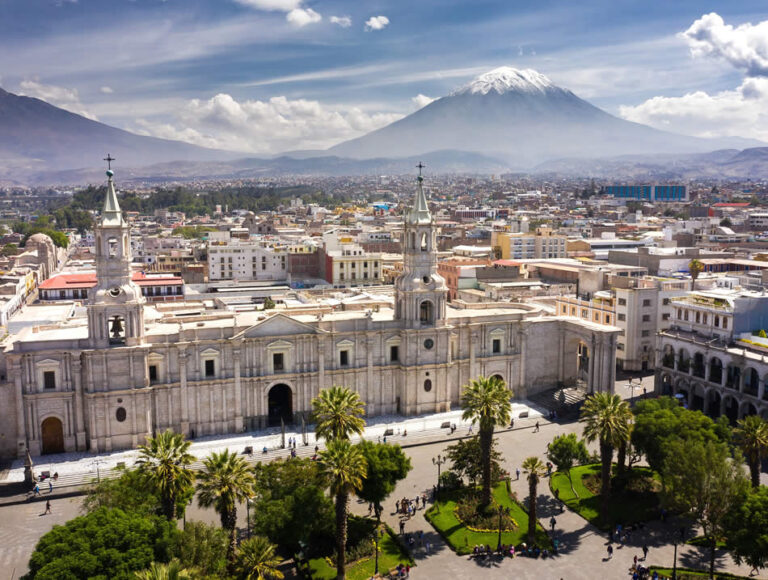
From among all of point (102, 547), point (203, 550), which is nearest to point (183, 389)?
point (203, 550)

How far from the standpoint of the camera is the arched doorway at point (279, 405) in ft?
186

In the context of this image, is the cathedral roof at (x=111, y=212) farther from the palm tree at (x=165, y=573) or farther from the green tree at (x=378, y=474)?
the palm tree at (x=165, y=573)

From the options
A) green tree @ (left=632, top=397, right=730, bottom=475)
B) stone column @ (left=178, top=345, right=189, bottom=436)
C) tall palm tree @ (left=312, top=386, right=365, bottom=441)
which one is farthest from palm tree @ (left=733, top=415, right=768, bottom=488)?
stone column @ (left=178, top=345, right=189, bottom=436)

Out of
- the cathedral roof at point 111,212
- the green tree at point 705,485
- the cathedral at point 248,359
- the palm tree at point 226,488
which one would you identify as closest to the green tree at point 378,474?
the palm tree at point 226,488

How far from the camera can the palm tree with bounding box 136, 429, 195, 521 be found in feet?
111

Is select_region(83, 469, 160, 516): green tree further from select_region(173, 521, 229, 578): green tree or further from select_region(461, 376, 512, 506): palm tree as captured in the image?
select_region(461, 376, 512, 506): palm tree

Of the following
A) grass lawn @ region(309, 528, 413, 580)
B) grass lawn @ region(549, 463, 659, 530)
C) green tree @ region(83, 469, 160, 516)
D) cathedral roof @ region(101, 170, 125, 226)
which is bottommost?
grass lawn @ region(309, 528, 413, 580)

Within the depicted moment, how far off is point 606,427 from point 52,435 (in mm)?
37755

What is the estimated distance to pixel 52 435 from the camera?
50375 millimetres

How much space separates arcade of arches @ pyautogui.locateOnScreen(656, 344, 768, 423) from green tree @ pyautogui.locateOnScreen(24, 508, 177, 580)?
4349 cm

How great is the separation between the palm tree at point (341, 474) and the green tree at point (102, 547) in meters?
7.61

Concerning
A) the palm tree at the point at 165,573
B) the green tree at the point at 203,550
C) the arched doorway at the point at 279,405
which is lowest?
A: the arched doorway at the point at 279,405

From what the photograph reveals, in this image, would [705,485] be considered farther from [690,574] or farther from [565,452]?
[565,452]

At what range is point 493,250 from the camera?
434 ft
